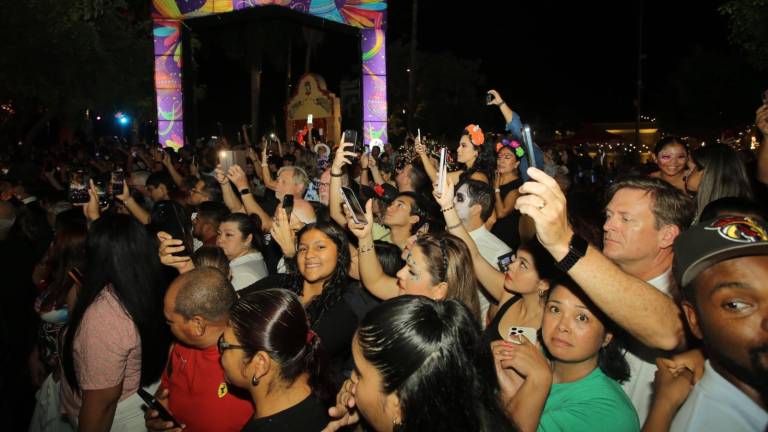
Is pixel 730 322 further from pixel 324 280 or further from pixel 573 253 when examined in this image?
pixel 324 280

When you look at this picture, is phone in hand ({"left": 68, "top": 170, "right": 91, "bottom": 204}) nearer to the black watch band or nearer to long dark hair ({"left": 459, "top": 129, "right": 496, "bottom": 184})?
long dark hair ({"left": 459, "top": 129, "right": 496, "bottom": 184})

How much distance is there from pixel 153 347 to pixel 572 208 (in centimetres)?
261

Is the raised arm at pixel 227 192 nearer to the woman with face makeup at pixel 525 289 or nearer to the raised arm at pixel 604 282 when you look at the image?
the woman with face makeup at pixel 525 289

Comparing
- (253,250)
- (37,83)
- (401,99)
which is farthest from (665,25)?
(253,250)

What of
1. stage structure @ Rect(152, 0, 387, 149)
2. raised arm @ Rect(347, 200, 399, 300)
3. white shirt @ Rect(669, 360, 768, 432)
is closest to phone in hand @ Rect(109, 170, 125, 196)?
raised arm @ Rect(347, 200, 399, 300)

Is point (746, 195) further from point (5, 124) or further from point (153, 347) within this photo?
point (5, 124)

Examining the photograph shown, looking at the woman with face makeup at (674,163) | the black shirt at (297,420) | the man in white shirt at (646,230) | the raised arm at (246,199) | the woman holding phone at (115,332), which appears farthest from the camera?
the raised arm at (246,199)

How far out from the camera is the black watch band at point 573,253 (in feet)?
6.61

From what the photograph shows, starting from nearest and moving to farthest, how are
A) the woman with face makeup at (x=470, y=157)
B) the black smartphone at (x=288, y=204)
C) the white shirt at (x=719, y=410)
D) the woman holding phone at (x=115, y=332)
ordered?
the white shirt at (x=719, y=410) < the woman holding phone at (x=115, y=332) < the black smartphone at (x=288, y=204) < the woman with face makeup at (x=470, y=157)

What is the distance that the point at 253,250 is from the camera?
499 cm

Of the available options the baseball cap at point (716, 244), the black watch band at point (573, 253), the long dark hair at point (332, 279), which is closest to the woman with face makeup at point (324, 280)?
the long dark hair at point (332, 279)

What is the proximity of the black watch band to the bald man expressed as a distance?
68.5 inches

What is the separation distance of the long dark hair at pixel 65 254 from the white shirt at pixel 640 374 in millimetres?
3511

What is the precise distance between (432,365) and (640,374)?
52.8 inches
